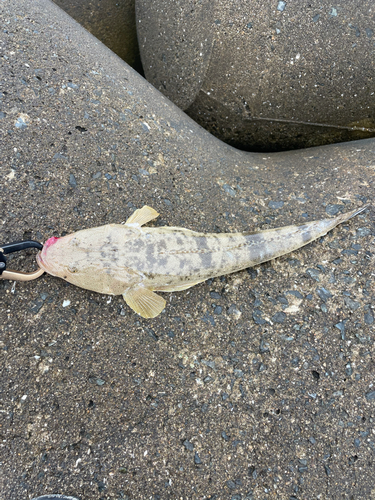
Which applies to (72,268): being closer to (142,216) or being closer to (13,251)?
(13,251)

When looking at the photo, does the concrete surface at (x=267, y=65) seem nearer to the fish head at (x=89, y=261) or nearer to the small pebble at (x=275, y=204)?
the small pebble at (x=275, y=204)

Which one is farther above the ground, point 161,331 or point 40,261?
point 40,261

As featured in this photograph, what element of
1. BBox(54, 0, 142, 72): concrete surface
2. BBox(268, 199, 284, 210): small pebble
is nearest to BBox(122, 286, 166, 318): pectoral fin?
BBox(268, 199, 284, 210): small pebble

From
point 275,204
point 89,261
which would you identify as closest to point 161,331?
point 89,261

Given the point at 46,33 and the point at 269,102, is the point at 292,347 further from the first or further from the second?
the point at 46,33

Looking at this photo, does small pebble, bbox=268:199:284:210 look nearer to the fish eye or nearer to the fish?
the fish

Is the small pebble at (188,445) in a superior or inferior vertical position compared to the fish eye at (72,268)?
inferior

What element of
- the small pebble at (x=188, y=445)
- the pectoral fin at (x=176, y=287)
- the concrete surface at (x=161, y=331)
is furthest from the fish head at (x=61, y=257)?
the small pebble at (x=188, y=445)
